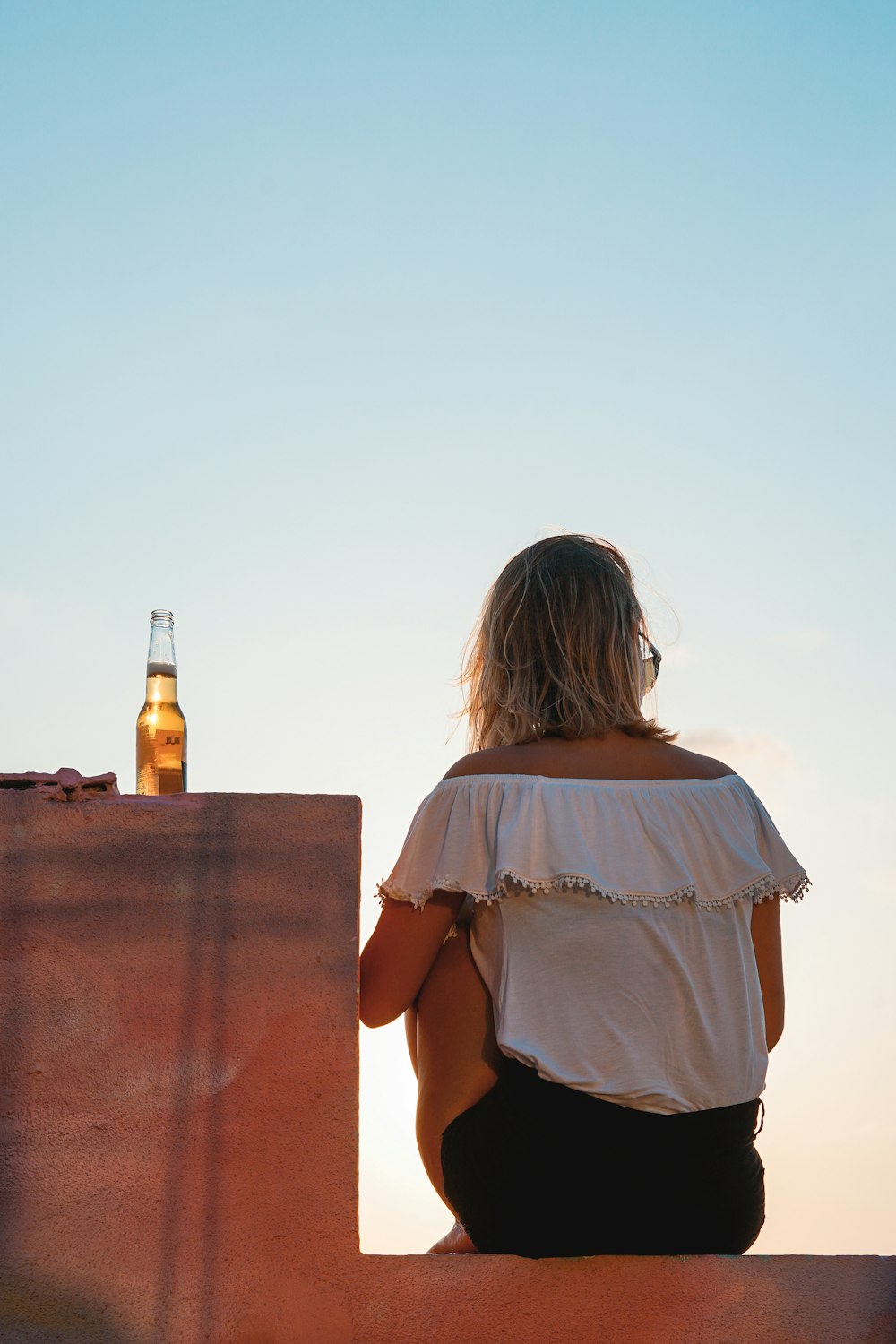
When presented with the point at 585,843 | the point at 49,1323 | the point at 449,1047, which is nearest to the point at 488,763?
the point at 585,843

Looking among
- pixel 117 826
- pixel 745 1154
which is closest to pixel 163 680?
pixel 117 826

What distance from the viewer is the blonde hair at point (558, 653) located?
8.92ft

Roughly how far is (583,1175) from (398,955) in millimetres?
463

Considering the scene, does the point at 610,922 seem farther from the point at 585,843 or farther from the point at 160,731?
the point at 160,731

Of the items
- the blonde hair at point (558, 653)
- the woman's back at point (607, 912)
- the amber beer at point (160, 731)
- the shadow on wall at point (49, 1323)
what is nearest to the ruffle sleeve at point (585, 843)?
the woman's back at point (607, 912)

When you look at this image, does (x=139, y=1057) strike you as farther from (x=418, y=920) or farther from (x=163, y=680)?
(x=163, y=680)

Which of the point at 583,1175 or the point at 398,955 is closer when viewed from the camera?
the point at 583,1175

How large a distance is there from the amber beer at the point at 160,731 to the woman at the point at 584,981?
48 centimetres

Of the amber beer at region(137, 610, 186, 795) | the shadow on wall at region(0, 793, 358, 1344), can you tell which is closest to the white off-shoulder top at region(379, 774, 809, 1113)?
the shadow on wall at region(0, 793, 358, 1344)

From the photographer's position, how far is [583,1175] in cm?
242

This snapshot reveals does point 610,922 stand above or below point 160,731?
below

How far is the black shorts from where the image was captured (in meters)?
2.42

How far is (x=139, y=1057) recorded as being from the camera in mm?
2371

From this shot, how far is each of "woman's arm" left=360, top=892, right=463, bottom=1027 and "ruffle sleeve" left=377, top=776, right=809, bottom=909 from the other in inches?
1.3
